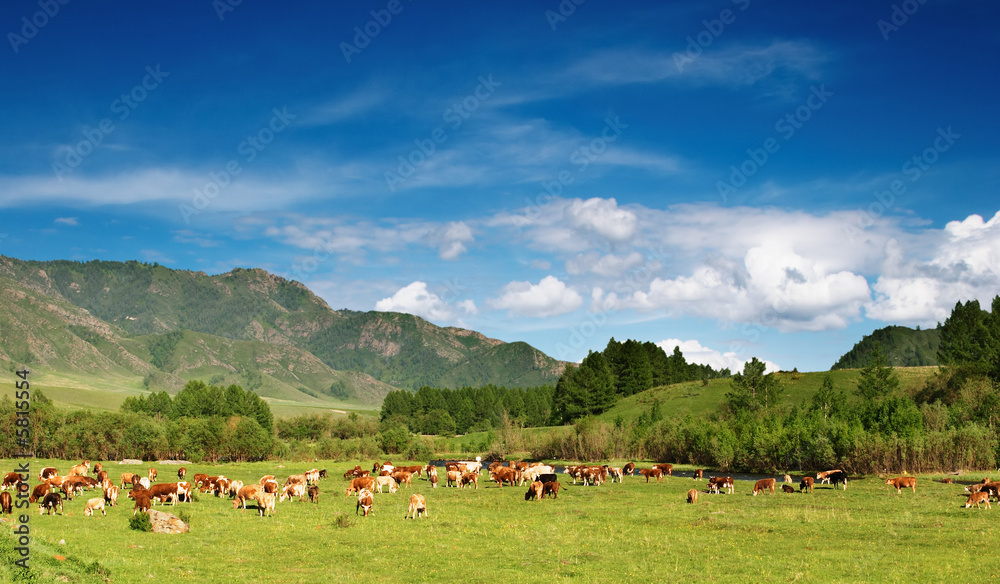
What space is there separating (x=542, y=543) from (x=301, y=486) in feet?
83.0

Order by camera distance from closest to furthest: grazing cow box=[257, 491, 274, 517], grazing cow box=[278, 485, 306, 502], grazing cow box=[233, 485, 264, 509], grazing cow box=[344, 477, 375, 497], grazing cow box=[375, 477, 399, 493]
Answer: grazing cow box=[257, 491, 274, 517] < grazing cow box=[233, 485, 264, 509] < grazing cow box=[278, 485, 306, 502] < grazing cow box=[344, 477, 375, 497] < grazing cow box=[375, 477, 399, 493]

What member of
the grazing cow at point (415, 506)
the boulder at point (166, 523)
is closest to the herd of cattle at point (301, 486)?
the grazing cow at point (415, 506)

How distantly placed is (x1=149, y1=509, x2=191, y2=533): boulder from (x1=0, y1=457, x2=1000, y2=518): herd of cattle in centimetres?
416

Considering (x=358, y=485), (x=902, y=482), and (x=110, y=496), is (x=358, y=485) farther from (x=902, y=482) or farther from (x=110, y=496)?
(x=902, y=482)

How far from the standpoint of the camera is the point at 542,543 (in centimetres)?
3031

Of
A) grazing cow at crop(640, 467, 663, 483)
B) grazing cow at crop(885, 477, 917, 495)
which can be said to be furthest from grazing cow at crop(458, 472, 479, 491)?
grazing cow at crop(885, 477, 917, 495)

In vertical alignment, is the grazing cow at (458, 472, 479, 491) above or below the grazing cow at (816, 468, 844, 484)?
above

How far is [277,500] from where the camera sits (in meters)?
47.5

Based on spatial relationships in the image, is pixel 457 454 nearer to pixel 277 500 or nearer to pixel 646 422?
pixel 646 422

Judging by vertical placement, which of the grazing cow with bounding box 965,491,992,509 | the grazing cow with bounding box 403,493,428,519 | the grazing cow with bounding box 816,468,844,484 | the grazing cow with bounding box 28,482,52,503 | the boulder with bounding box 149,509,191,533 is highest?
the grazing cow with bounding box 28,482,52,503

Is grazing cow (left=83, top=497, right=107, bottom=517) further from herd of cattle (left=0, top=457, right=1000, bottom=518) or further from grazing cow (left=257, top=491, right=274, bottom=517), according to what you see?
grazing cow (left=257, top=491, right=274, bottom=517)

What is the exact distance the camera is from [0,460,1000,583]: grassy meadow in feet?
78.3

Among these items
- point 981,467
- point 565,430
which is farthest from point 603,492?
point 565,430

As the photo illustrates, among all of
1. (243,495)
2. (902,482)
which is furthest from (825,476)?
(243,495)
